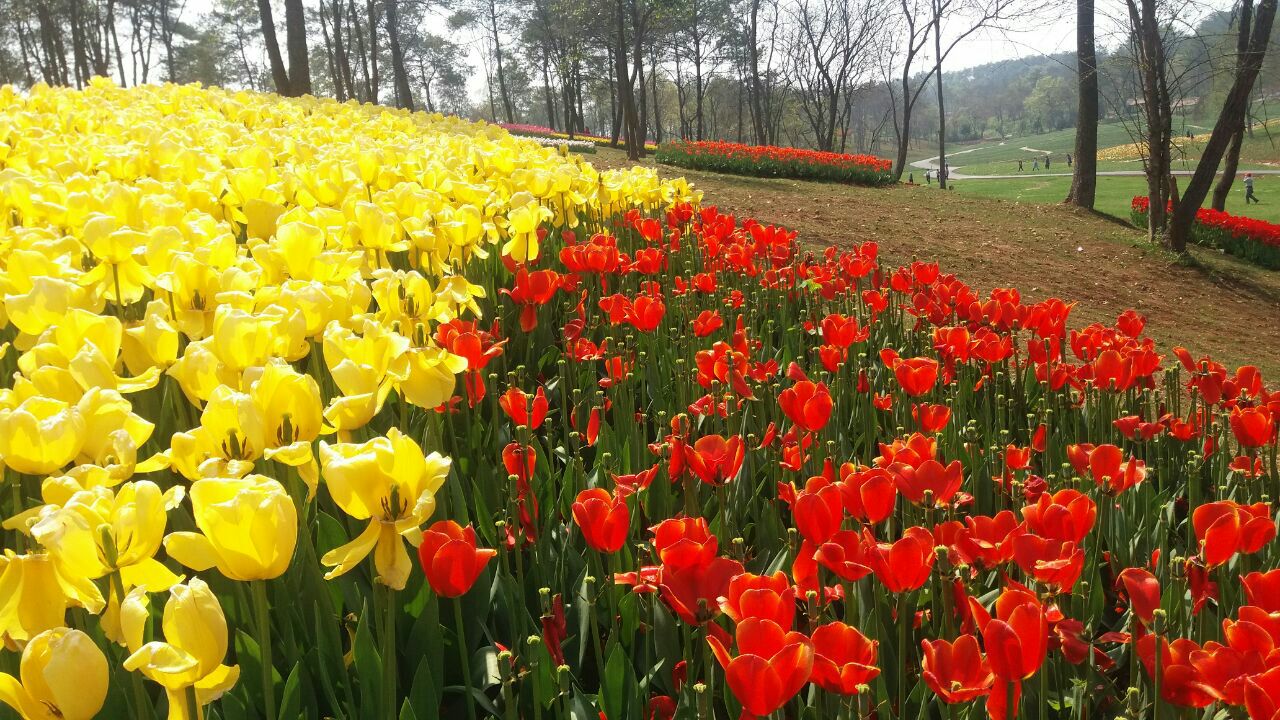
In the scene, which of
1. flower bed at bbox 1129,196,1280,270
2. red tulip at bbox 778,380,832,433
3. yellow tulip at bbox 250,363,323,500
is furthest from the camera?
flower bed at bbox 1129,196,1280,270

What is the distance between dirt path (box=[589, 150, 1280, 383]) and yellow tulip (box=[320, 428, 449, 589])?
7549 mm

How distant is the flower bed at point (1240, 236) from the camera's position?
43.5ft

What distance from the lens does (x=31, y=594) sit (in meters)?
1.03

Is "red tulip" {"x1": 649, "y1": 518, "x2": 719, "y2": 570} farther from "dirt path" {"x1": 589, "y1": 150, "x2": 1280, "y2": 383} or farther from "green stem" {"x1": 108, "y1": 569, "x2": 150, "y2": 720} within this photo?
"dirt path" {"x1": 589, "y1": 150, "x2": 1280, "y2": 383}

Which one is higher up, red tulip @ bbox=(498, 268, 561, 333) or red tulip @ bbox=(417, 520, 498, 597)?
red tulip @ bbox=(498, 268, 561, 333)

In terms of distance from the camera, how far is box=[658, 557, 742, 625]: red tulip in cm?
120

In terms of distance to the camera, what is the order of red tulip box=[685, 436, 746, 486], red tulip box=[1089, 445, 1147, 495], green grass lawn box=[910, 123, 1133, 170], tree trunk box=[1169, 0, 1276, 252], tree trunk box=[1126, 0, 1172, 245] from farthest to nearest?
green grass lawn box=[910, 123, 1133, 170], tree trunk box=[1126, 0, 1172, 245], tree trunk box=[1169, 0, 1276, 252], red tulip box=[1089, 445, 1147, 495], red tulip box=[685, 436, 746, 486]

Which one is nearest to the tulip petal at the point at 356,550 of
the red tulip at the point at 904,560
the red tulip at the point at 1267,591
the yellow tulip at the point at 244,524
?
the yellow tulip at the point at 244,524

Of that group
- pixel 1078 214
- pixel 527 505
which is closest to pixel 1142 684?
pixel 527 505

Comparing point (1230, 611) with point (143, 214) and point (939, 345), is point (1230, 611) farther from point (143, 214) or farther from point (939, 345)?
point (143, 214)

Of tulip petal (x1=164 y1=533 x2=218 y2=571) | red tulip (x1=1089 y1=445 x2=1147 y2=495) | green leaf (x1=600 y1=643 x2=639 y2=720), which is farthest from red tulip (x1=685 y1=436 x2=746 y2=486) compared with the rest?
tulip petal (x1=164 y1=533 x2=218 y2=571)

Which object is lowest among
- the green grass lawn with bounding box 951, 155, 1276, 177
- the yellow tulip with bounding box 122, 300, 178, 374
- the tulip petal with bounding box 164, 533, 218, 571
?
the green grass lawn with bounding box 951, 155, 1276, 177

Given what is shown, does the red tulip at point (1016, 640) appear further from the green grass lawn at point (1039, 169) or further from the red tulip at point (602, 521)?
the green grass lawn at point (1039, 169)

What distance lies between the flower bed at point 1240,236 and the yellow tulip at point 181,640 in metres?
14.3
